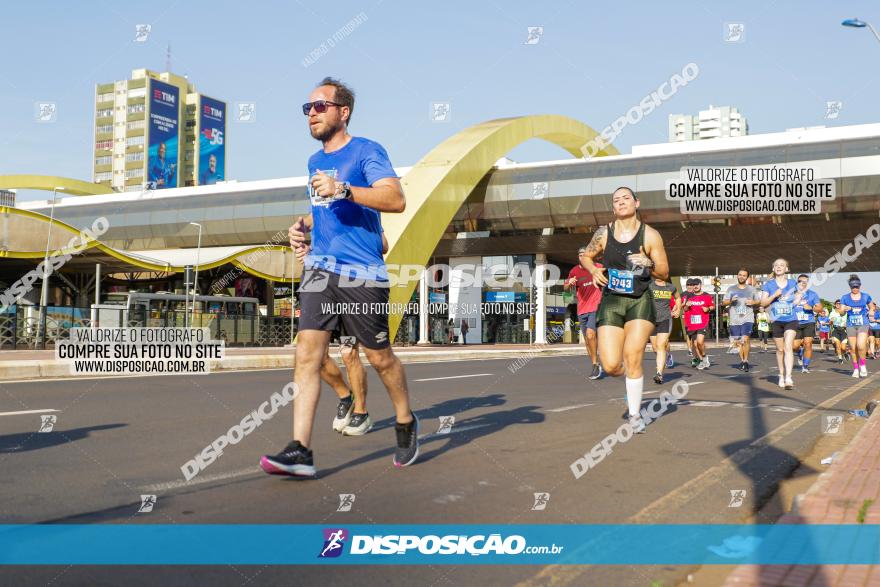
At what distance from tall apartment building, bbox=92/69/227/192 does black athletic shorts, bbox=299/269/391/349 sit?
13076 cm

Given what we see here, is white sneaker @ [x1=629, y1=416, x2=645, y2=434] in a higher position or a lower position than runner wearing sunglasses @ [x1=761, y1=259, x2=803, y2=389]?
lower

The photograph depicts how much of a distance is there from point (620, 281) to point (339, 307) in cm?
320

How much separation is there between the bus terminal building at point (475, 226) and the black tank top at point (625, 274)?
2308 cm

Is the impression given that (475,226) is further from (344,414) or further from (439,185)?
(344,414)

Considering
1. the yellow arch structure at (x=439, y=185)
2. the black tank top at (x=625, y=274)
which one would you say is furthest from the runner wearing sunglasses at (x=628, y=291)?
the yellow arch structure at (x=439, y=185)

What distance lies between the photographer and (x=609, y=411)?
8.34m

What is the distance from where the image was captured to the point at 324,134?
488 cm

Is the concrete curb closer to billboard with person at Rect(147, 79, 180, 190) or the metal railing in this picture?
the metal railing

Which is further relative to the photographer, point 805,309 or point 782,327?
point 805,309

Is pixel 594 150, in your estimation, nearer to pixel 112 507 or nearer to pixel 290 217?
pixel 290 217

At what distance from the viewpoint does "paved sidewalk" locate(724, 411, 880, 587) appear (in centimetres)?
263

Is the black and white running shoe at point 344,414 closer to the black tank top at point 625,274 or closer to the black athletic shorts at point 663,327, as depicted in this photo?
the black tank top at point 625,274

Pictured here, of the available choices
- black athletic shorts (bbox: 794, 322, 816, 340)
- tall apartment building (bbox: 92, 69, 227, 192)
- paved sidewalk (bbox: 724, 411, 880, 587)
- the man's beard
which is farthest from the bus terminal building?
tall apartment building (bbox: 92, 69, 227, 192)

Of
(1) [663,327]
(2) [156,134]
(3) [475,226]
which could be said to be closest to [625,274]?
(1) [663,327]
